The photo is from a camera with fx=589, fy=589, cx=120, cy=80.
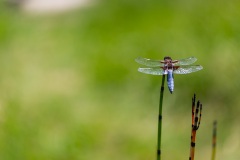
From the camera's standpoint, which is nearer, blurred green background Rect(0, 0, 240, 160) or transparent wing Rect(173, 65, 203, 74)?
transparent wing Rect(173, 65, 203, 74)

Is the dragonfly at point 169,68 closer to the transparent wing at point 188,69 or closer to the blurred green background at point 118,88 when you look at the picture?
the transparent wing at point 188,69

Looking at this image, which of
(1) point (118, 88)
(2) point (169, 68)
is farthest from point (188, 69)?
(1) point (118, 88)

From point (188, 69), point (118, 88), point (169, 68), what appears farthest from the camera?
point (118, 88)

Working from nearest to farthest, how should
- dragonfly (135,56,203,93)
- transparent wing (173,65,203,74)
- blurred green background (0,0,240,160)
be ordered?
1. dragonfly (135,56,203,93)
2. transparent wing (173,65,203,74)
3. blurred green background (0,0,240,160)

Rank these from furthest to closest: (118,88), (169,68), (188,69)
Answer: (118,88), (188,69), (169,68)

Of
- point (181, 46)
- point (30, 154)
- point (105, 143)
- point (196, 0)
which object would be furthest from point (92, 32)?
point (30, 154)

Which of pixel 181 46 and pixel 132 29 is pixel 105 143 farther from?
pixel 132 29

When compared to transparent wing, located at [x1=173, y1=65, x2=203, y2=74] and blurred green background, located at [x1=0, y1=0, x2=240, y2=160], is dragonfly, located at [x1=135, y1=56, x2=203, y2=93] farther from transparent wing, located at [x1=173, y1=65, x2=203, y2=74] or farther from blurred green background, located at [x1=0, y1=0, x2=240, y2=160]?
blurred green background, located at [x1=0, y1=0, x2=240, y2=160]

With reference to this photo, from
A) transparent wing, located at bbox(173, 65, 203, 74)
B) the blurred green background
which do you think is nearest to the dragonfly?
transparent wing, located at bbox(173, 65, 203, 74)

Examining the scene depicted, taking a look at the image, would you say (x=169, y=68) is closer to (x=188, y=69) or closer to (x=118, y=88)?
(x=188, y=69)
